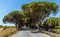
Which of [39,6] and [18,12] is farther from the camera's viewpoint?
[18,12]

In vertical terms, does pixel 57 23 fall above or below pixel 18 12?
below

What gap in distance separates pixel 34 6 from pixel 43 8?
3326 millimetres

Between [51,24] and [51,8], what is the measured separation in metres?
17.0

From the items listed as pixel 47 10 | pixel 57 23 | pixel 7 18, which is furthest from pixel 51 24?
pixel 7 18

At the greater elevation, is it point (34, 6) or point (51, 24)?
point (34, 6)

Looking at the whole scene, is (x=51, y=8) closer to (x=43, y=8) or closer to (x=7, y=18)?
(x=43, y=8)

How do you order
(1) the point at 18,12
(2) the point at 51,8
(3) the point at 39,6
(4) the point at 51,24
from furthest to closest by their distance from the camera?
(1) the point at 18,12
(4) the point at 51,24
(2) the point at 51,8
(3) the point at 39,6

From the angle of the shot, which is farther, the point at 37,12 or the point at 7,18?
the point at 7,18

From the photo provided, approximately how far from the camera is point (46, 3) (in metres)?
69.8

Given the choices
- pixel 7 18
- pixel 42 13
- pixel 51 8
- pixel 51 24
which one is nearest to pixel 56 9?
pixel 51 8

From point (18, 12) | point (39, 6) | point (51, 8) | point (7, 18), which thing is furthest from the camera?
point (7, 18)

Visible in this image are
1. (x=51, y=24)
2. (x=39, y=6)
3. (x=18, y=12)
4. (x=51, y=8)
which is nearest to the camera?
(x=39, y=6)

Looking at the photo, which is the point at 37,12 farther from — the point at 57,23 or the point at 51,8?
the point at 57,23

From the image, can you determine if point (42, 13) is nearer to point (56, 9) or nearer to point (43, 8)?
point (43, 8)
